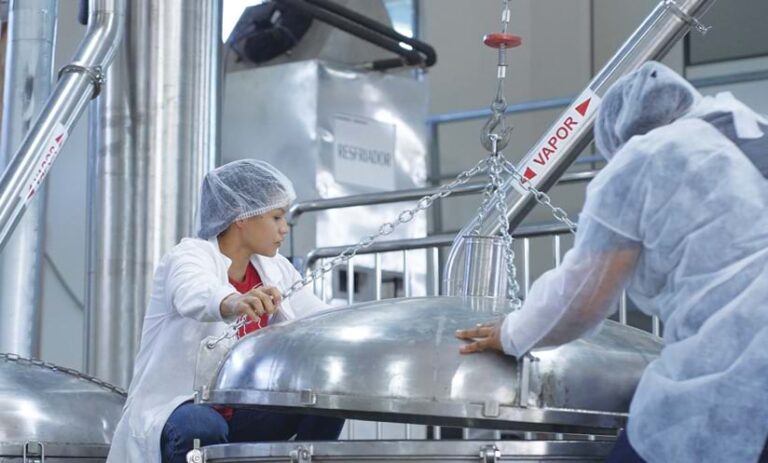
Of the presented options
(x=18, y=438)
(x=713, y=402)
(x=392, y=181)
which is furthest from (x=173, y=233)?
(x=713, y=402)

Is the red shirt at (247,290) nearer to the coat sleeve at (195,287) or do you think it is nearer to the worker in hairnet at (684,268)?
the coat sleeve at (195,287)

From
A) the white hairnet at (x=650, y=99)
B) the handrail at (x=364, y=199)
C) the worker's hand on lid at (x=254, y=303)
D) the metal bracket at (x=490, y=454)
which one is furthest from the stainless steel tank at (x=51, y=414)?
the white hairnet at (x=650, y=99)

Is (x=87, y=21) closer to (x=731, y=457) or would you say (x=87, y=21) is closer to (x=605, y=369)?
(x=605, y=369)

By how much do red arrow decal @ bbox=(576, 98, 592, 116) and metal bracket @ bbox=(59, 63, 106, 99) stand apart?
152cm

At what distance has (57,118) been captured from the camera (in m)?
4.60

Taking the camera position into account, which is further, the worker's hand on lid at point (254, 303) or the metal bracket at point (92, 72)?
the metal bracket at point (92, 72)

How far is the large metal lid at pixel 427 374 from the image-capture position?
2.57 meters

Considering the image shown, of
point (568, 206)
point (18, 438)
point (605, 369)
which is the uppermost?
point (568, 206)

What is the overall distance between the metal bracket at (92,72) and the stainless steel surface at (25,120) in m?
0.46

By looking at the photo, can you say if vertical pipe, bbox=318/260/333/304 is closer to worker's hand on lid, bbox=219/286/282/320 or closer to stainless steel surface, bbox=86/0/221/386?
stainless steel surface, bbox=86/0/221/386

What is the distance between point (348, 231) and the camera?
6.34 meters

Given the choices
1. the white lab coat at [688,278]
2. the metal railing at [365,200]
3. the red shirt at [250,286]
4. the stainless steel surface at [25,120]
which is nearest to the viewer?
the white lab coat at [688,278]

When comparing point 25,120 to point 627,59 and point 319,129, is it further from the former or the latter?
point 627,59

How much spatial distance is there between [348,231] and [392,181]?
537mm
